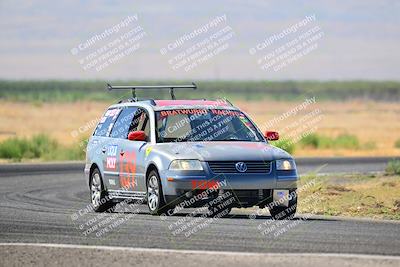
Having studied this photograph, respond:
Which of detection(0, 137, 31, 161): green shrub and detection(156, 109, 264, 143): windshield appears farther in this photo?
detection(0, 137, 31, 161): green shrub

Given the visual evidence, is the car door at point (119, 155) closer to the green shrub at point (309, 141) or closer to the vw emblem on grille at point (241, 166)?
the vw emblem on grille at point (241, 166)

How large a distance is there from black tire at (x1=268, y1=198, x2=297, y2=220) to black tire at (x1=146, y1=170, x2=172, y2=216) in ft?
5.03

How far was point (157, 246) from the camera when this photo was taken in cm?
1381

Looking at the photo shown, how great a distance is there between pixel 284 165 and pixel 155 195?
1913 millimetres

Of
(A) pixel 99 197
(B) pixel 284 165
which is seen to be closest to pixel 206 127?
(B) pixel 284 165

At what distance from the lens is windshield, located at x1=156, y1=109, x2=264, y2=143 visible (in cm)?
1889

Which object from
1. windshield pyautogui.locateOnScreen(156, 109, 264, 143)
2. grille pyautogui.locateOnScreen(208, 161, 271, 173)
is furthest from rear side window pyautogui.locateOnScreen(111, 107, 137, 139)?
grille pyautogui.locateOnScreen(208, 161, 271, 173)

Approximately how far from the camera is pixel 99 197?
2030cm

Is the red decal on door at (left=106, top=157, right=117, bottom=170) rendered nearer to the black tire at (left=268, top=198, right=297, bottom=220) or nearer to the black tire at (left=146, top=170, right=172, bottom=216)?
the black tire at (left=146, top=170, right=172, bottom=216)

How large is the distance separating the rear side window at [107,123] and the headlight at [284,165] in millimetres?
3627

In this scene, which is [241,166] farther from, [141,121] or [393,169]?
[393,169]

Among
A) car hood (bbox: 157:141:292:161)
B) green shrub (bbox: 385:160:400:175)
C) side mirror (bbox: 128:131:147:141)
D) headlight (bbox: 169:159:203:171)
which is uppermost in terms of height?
side mirror (bbox: 128:131:147:141)

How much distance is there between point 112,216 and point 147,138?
51.8 inches

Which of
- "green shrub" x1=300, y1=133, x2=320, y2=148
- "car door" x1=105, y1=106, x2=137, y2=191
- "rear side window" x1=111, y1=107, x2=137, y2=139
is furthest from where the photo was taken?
"green shrub" x1=300, y1=133, x2=320, y2=148
